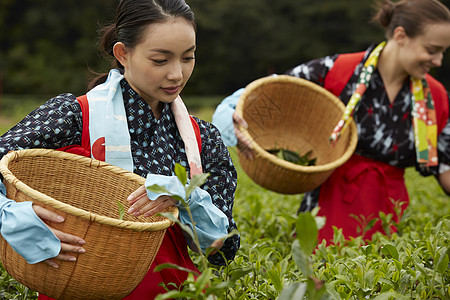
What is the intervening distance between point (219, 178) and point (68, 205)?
743 millimetres

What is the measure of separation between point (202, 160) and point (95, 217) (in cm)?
74

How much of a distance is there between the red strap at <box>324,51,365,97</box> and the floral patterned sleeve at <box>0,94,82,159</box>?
1728 mm

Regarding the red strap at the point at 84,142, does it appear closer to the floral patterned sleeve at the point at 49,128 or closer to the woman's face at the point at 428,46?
the floral patterned sleeve at the point at 49,128

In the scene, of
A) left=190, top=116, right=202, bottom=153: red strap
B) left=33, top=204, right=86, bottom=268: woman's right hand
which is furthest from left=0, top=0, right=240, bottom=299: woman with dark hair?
left=33, top=204, right=86, bottom=268: woman's right hand

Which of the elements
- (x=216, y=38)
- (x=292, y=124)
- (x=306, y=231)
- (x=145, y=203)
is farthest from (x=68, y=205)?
(x=216, y=38)

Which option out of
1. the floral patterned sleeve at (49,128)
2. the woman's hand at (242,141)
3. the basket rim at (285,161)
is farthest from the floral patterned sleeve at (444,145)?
the floral patterned sleeve at (49,128)

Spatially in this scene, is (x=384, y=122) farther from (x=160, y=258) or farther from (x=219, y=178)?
(x=160, y=258)

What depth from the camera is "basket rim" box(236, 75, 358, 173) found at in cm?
254

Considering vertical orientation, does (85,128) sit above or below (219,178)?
above

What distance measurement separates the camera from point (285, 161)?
258 cm

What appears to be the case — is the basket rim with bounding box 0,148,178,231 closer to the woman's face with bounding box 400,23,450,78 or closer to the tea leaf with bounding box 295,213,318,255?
the tea leaf with bounding box 295,213,318,255

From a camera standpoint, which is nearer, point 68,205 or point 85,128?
point 68,205

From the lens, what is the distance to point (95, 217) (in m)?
1.30

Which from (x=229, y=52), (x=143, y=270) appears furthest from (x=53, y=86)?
(x=143, y=270)
